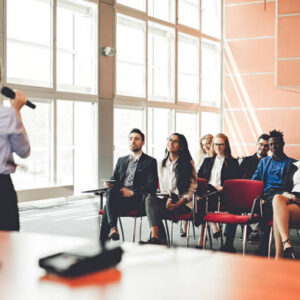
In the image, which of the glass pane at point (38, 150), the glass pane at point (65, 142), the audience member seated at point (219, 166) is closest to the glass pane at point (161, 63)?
the glass pane at point (65, 142)

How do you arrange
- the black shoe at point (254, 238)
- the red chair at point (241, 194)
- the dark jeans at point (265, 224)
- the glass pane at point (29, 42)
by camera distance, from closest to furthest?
the dark jeans at point (265, 224), the red chair at point (241, 194), the black shoe at point (254, 238), the glass pane at point (29, 42)

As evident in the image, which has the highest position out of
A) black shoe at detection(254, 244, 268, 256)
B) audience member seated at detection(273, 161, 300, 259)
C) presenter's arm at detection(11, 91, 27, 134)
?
presenter's arm at detection(11, 91, 27, 134)

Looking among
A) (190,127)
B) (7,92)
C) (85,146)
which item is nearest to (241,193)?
(7,92)

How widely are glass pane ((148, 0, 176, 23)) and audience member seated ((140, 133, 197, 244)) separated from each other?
6.90m

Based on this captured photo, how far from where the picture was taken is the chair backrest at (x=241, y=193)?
558 centimetres

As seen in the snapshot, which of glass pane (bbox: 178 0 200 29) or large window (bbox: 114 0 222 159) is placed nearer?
large window (bbox: 114 0 222 159)

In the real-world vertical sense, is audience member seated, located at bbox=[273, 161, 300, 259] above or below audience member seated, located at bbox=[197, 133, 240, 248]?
below

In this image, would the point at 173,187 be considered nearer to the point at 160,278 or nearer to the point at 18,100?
the point at 18,100

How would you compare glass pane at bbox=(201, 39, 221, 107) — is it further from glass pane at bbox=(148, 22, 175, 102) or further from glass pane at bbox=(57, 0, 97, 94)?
glass pane at bbox=(57, 0, 97, 94)

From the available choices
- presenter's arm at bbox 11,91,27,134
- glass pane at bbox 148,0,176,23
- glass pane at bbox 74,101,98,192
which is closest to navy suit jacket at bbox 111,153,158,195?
presenter's arm at bbox 11,91,27,134

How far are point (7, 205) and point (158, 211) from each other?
2.62 metres

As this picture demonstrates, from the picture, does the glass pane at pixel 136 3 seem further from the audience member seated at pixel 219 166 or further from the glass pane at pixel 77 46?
the audience member seated at pixel 219 166

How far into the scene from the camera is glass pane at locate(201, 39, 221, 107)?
1411 cm

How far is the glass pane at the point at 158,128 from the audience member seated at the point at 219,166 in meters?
5.50
